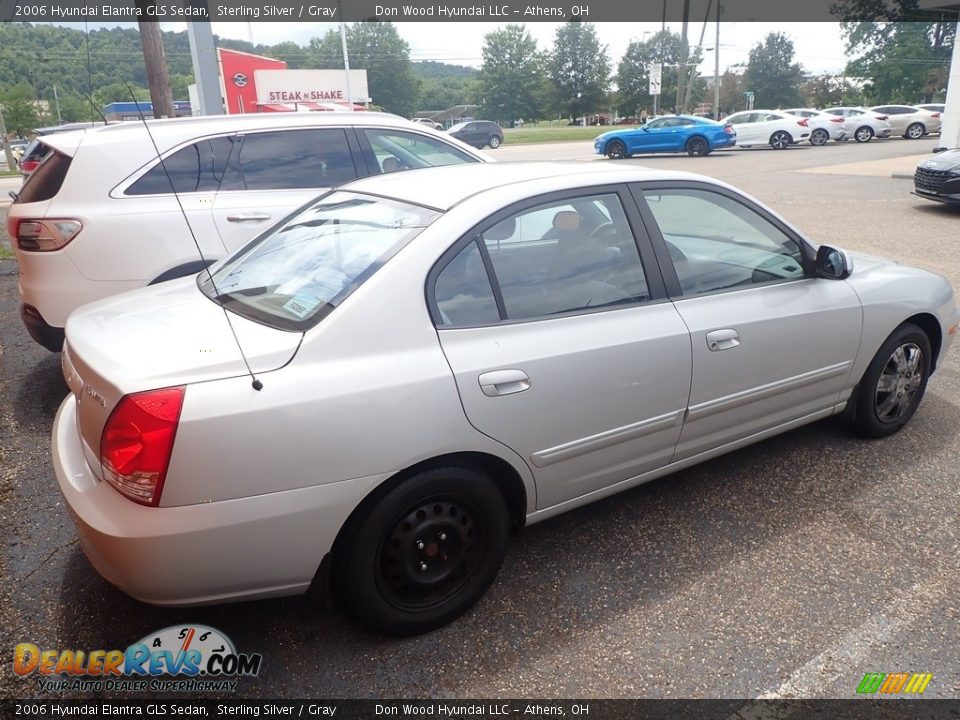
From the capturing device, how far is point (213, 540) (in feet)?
6.66

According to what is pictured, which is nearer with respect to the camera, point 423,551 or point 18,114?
point 423,551

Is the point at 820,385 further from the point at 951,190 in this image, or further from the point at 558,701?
the point at 951,190

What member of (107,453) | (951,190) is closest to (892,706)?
(107,453)

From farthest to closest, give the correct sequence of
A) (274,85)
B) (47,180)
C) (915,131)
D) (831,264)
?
(274,85) → (915,131) → (47,180) → (831,264)

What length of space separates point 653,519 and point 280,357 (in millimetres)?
1916

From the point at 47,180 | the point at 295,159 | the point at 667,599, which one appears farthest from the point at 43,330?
the point at 667,599

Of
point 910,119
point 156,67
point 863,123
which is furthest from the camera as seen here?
point 910,119

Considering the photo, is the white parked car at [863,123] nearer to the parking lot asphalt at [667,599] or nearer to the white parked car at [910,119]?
the white parked car at [910,119]

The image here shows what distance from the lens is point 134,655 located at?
2.38m

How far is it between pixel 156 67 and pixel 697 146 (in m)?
19.3

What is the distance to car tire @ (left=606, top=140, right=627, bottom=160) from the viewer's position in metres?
24.7

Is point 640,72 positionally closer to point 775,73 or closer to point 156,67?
point 775,73

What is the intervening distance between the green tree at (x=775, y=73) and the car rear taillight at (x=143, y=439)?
8194cm

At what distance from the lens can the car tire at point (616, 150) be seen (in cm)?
2466
